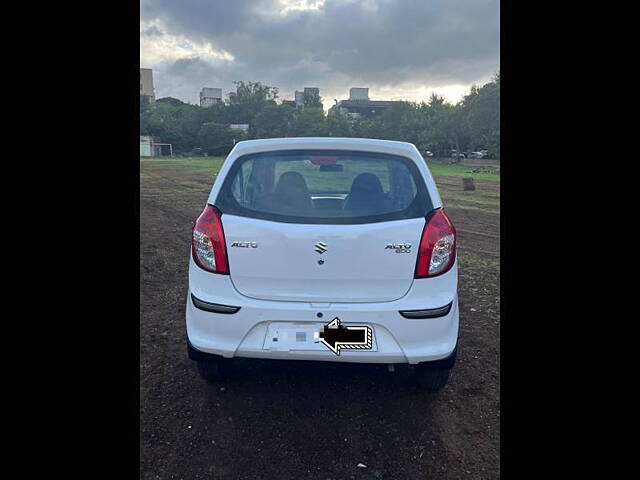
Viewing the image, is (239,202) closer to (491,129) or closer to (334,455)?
(334,455)

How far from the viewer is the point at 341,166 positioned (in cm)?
311

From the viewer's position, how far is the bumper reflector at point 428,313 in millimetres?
2432

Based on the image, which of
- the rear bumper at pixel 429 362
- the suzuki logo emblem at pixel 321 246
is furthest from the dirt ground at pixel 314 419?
the suzuki logo emblem at pixel 321 246

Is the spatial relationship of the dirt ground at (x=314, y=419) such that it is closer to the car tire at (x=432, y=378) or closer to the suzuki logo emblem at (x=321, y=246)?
the car tire at (x=432, y=378)

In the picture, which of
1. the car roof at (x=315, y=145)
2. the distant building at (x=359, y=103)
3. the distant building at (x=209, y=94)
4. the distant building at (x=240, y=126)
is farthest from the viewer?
the distant building at (x=209, y=94)

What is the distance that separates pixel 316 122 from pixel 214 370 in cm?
5706

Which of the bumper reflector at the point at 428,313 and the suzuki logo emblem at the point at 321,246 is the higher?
the suzuki logo emblem at the point at 321,246

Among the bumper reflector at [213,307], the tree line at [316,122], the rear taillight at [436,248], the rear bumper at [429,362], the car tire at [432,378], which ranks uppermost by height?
the tree line at [316,122]

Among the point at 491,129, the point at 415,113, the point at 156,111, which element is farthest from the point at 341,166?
the point at 156,111

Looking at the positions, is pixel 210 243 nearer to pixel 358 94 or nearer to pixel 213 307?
pixel 213 307

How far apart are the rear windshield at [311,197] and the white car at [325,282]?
0.01 m

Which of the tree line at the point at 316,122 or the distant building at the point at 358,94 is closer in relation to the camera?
the tree line at the point at 316,122
